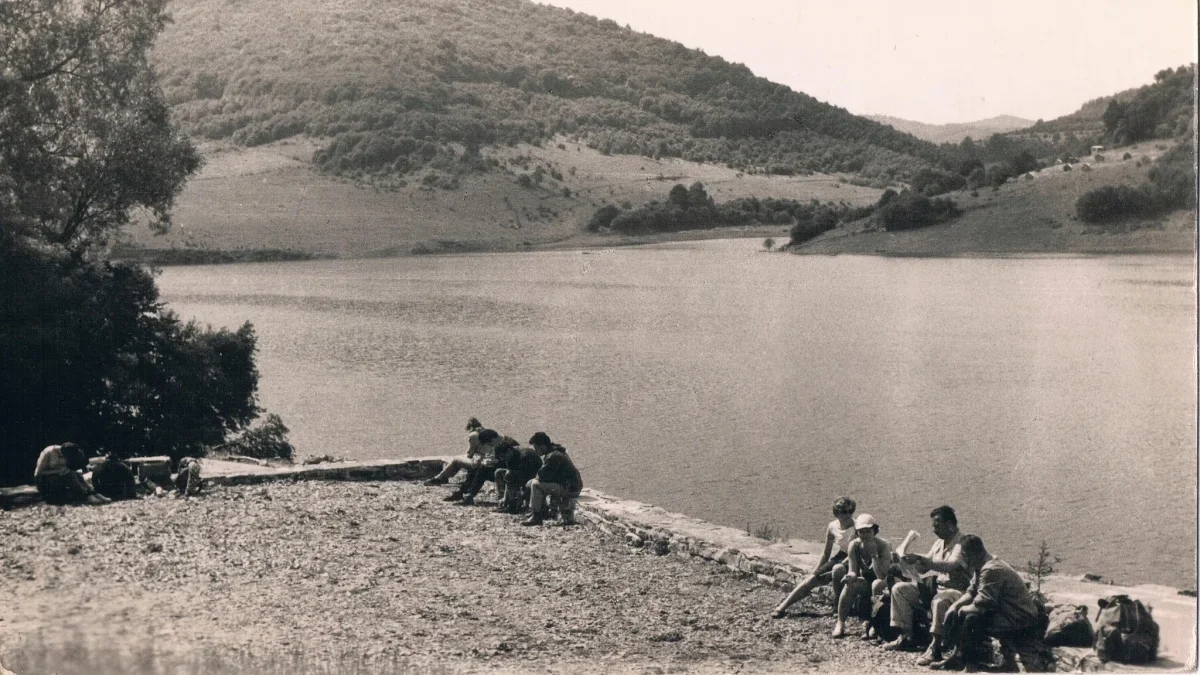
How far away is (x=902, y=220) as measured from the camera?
69.2 meters

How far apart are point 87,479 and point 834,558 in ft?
30.5

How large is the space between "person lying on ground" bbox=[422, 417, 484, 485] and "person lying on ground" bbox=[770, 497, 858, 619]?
5.92 metres

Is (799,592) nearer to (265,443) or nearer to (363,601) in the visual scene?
(363,601)

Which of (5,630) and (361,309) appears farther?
(361,309)

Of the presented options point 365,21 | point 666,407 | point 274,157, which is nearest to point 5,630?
point 666,407

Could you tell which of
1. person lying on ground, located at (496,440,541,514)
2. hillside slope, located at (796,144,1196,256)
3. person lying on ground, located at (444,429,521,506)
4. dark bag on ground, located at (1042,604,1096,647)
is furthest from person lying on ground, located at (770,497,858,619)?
hillside slope, located at (796,144,1196,256)

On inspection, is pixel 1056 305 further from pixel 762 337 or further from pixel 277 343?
pixel 277 343

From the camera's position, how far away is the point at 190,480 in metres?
14.6

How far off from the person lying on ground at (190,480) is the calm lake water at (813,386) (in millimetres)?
8466

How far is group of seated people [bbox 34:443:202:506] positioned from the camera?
1359cm

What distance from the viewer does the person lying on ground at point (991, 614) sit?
27.7 feet

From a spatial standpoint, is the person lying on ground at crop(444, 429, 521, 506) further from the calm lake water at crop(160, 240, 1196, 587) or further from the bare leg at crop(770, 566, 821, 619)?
the calm lake water at crop(160, 240, 1196, 587)

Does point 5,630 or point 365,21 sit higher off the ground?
point 365,21

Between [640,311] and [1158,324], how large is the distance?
2203cm
